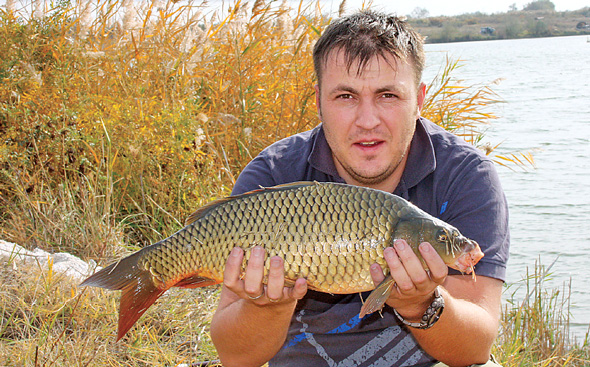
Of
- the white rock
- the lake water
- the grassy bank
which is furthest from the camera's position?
the lake water

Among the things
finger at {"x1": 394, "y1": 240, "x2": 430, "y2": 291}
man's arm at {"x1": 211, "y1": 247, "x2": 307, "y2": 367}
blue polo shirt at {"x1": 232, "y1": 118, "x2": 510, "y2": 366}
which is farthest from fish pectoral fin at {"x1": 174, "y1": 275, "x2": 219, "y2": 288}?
finger at {"x1": 394, "y1": 240, "x2": 430, "y2": 291}

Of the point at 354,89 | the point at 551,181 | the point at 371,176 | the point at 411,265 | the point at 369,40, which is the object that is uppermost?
the point at 369,40

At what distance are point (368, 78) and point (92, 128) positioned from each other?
7.67ft

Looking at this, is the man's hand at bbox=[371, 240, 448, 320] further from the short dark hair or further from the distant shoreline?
the distant shoreline

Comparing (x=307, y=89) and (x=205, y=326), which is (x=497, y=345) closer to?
(x=205, y=326)

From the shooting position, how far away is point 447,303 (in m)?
1.66

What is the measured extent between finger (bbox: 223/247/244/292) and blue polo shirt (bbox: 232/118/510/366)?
417 millimetres

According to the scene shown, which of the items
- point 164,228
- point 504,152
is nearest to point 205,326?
point 164,228

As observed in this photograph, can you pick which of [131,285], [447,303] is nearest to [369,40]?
[447,303]

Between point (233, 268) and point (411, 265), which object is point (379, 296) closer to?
point (411, 265)

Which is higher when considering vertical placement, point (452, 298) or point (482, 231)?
point (482, 231)

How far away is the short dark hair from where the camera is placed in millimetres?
1976

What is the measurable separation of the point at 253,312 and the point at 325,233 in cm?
41

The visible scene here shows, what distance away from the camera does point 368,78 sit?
1943 mm
